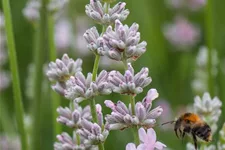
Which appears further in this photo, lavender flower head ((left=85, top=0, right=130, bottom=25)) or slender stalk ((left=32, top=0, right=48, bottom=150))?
slender stalk ((left=32, top=0, right=48, bottom=150))

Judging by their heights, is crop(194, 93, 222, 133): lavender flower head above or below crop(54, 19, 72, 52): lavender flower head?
below

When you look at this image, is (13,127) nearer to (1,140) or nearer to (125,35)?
(1,140)

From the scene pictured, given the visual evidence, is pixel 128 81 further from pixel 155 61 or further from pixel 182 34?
pixel 182 34

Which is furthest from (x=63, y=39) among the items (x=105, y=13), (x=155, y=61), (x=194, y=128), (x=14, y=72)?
(x=105, y=13)

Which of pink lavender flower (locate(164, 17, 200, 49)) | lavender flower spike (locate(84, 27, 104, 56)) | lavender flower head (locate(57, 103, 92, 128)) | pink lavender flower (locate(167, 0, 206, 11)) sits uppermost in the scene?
pink lavender flower (locate(167, 0, 206, 11))

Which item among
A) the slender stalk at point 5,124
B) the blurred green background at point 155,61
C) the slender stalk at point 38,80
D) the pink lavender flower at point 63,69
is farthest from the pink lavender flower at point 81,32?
the pink lavender flower at point 63,69

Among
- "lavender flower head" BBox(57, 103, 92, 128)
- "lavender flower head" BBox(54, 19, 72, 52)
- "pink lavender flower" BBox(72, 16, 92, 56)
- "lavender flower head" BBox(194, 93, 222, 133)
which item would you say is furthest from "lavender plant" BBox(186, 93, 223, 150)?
"pink lavender flower" BBox(72, 16, 92, 56)

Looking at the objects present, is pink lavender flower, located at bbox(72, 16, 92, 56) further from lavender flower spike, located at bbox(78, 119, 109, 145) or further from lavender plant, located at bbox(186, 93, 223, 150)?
lavender flower spike, located at bbox(78, 119, 109, 145)

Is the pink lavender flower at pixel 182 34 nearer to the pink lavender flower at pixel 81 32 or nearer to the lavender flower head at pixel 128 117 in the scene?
the pink lavender flower at pixel 81 32
